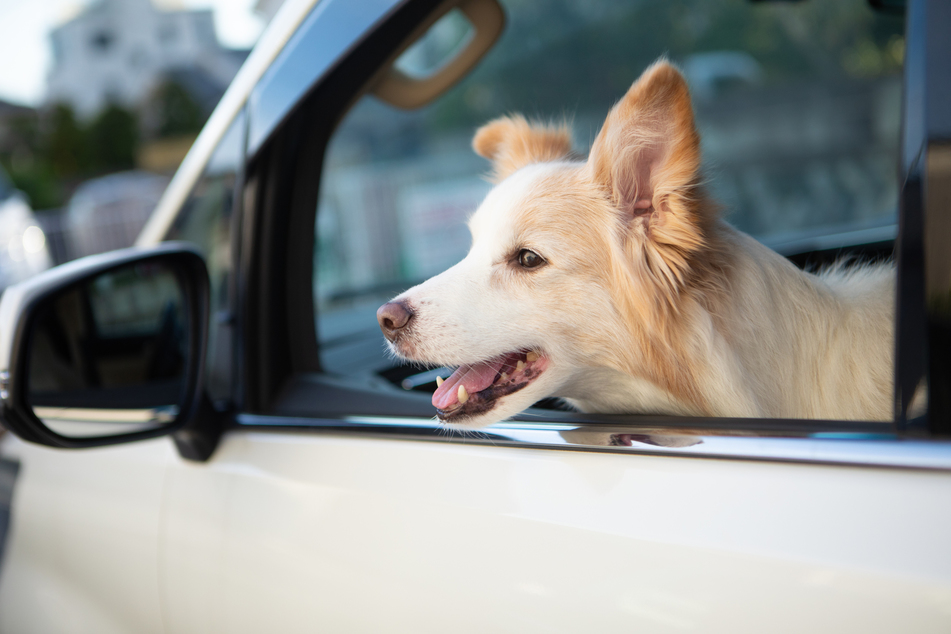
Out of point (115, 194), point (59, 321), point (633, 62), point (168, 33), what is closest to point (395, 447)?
point (59, 321)

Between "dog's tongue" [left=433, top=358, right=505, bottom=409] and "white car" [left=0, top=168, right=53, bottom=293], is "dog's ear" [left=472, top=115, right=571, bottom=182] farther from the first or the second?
"white car" [left=0, top=168, right=53, bottom=293]

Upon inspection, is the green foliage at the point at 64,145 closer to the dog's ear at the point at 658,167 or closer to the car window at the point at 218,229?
the car window at the point at 218,229

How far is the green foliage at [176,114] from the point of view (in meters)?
27.0

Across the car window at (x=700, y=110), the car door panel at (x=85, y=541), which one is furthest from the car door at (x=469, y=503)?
the car window at (x=700, y=110)

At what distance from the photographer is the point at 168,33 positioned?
32781 millimetres

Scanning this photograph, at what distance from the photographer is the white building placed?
29.1 metres

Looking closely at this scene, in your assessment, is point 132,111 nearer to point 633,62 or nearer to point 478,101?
point 478,101

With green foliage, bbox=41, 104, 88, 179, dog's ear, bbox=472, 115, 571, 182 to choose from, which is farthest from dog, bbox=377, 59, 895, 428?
green foliage, bbox=41, 104, 88, 179

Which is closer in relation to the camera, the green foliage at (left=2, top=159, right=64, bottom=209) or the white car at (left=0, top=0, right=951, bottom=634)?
the white car at (left=0, top=0, right=951, bottom=634)

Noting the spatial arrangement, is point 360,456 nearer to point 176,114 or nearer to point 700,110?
point 700,110

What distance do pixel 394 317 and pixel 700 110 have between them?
15.1 metres

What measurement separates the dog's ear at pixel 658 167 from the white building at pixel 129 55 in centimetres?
2882

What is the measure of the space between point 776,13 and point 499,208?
1496 cm

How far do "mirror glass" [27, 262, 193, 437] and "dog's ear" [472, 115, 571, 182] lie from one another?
105 centimetres
